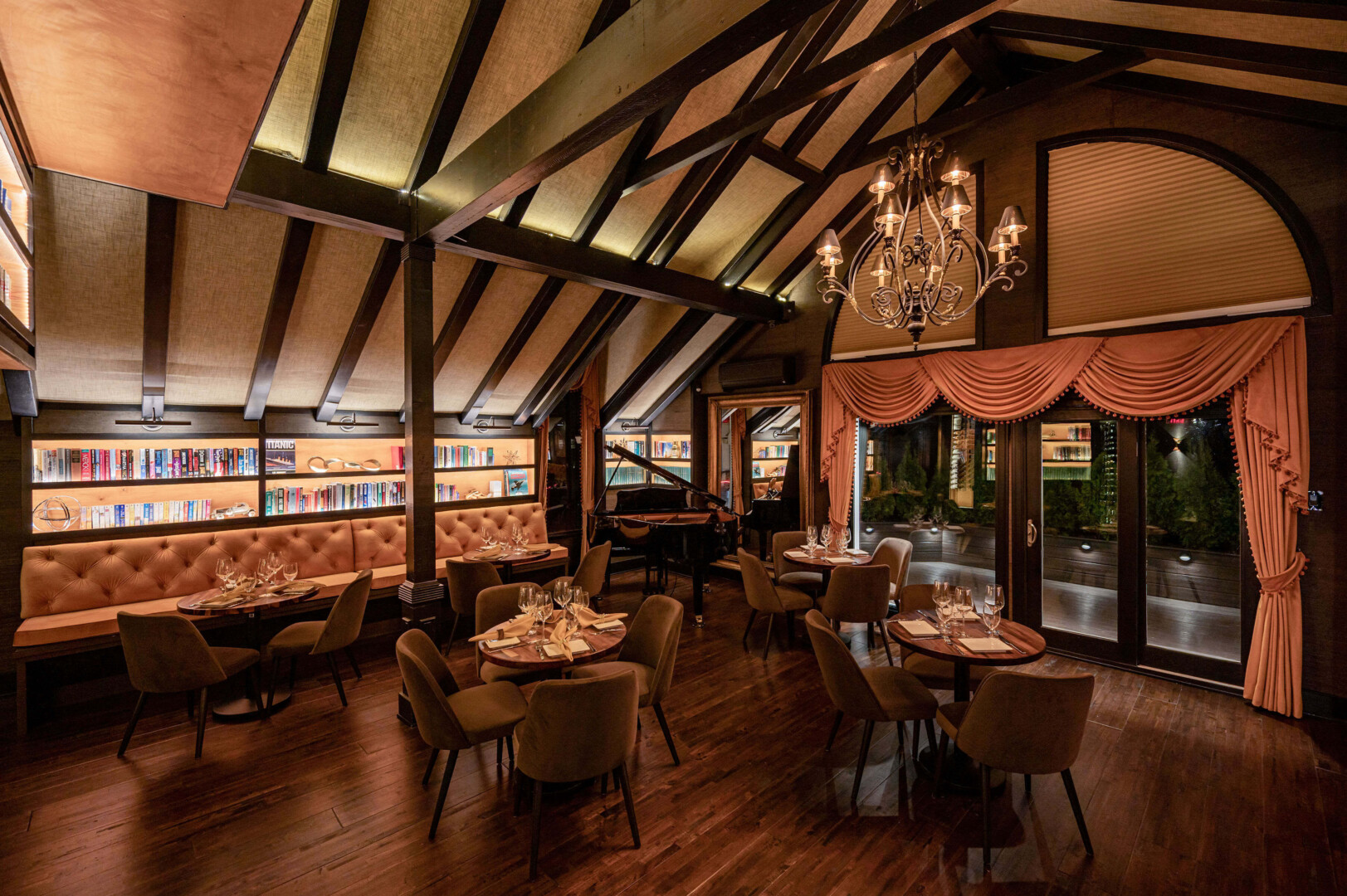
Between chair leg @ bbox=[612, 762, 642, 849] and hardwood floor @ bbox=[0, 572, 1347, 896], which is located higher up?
chair leg @ bbox=[612, 762, 642, 849]

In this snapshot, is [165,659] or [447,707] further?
[165,659]

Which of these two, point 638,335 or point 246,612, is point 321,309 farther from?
point 638,335

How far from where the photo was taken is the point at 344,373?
559 cm

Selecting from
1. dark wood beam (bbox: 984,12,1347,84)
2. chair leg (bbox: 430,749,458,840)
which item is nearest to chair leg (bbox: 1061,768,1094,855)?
chair leg (bbox: 430,749,458,840)

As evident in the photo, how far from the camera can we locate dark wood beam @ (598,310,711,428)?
24.2 feet

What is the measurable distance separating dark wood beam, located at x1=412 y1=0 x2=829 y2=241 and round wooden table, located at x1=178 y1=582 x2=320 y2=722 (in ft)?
9.90

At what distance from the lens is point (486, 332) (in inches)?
242

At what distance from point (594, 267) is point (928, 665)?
4.13 metres

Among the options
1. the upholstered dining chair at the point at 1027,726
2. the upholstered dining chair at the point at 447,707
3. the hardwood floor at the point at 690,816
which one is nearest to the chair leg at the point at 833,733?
the hardwood floor at the point at 690,816

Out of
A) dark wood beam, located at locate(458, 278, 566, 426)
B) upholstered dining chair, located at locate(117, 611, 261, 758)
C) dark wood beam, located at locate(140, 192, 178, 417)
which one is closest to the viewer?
upholstered dining chair, located at locate(117, 611, 261, 758)

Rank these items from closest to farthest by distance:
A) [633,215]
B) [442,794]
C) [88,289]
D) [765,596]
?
[442,794] → [88,289] → [765,596] → [633,215]

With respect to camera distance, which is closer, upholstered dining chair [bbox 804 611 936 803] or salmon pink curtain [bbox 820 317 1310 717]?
upholstered dining chair [bbox 804 611 936 803]

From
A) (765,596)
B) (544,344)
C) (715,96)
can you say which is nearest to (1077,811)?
(765,596)

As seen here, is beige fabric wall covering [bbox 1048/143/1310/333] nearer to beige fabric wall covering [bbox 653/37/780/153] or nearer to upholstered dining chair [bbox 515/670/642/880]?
beige fabric wall covering [bbox 653/37/780/153]
